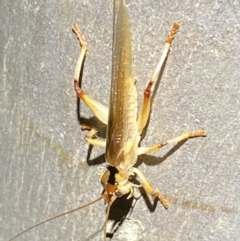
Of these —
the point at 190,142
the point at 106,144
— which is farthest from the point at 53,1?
the point at 190,142

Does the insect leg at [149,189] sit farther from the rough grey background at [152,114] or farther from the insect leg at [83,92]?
the insect leg at [83,92]

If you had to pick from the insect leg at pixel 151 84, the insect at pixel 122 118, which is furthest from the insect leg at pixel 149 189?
the insect leg at pixel 151 84

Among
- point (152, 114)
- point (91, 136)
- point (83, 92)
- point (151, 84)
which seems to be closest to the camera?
point (151, 84)

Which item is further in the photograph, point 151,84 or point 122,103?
point 122,103

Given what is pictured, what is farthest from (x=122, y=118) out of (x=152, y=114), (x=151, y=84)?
(x=151, y=84)

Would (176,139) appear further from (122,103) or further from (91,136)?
(91,136)

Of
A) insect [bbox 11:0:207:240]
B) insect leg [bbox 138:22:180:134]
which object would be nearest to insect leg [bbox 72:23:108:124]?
insect [bbox 11:0:207:240]
